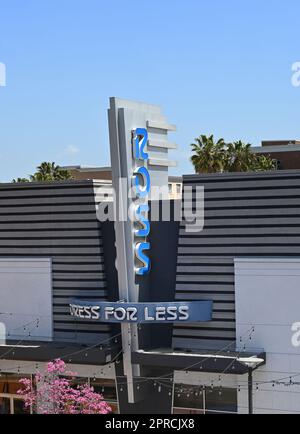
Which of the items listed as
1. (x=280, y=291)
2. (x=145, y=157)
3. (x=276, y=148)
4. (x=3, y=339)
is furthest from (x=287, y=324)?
(x=276, y=148)

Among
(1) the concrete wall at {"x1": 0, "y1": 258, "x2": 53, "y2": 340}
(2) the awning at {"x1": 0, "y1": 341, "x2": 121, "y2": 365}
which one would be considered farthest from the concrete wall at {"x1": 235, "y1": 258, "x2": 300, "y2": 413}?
(1) the concrete wall at {"x1": 0, "y1": 258, "x2": 53, "y2": 340}

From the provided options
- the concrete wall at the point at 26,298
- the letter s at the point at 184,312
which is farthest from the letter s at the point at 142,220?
the concrete wall at the point at 26,298

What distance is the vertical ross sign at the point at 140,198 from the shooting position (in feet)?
112

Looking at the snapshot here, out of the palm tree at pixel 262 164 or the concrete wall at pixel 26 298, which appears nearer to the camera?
the concrete wall at pixel 26 298

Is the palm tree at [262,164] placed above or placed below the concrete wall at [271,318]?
above

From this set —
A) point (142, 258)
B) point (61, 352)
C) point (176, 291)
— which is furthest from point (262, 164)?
point (61, 352)

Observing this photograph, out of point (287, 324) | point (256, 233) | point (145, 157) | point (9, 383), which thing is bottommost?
point (9, 383)

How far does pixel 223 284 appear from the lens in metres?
33.8

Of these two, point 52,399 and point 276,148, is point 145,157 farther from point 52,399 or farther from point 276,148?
point 276,148

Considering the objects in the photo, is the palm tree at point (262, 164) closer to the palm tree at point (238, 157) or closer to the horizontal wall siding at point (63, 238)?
the palm tree at point (238, 157)

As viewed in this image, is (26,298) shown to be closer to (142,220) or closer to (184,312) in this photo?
(142,220)

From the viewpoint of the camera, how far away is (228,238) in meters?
33.7

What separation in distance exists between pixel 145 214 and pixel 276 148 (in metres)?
50.0

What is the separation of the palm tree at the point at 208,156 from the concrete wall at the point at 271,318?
40.9m
